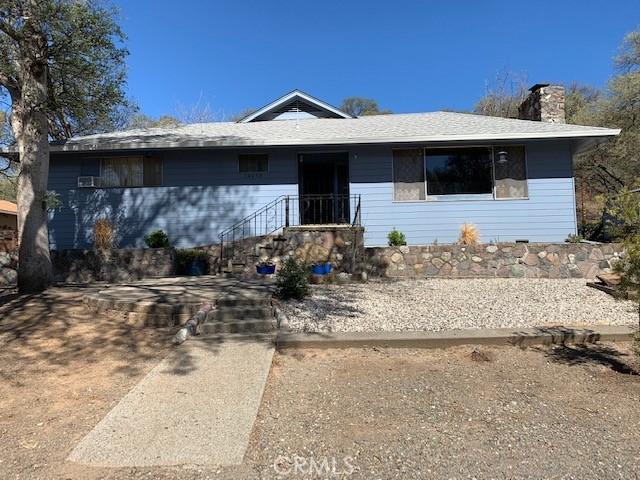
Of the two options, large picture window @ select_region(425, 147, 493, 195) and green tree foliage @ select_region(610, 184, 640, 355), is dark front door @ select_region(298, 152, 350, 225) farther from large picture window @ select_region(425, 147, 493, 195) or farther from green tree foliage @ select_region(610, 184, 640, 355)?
green tree foliage @ select_region(610, 184, 640, 355)

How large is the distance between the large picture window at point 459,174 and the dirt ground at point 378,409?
7.05 meters

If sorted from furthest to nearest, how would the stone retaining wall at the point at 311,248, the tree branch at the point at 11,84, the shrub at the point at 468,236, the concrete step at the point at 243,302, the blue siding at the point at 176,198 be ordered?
the blue siding at the point at 176,198 → the shrub at the point at 468,236 → the stone retaining wall at the point at 311,248 → the tree branch at the point at 11,84 → the concrete step at the point at 243,302

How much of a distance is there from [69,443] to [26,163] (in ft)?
20.1

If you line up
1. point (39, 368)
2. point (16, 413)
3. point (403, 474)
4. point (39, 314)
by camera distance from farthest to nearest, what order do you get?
point (39, 314) → point (39, 368) → point (16, 413) → point (403, 474)

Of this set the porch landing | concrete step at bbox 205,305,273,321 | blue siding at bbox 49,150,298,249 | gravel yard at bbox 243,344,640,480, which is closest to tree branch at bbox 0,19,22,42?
the porch landing

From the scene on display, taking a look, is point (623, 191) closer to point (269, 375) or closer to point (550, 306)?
point (550, 306)

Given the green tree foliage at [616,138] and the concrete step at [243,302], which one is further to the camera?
the green tree foliage at [616,138]

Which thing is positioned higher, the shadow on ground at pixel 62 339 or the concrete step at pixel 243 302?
the concrete step at pixel 243 302

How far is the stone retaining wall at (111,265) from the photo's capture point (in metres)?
10.8

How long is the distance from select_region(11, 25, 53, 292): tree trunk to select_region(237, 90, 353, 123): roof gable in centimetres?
835

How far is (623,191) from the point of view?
14.1 ft

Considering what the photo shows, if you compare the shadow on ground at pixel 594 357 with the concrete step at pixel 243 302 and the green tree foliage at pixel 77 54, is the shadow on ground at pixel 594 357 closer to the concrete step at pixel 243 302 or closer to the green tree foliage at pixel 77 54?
the concrete step at pixel 243 302

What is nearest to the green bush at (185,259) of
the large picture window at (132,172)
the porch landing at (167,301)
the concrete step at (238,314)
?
the large picture window at (132,172)

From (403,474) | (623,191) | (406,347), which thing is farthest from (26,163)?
(623,191)
